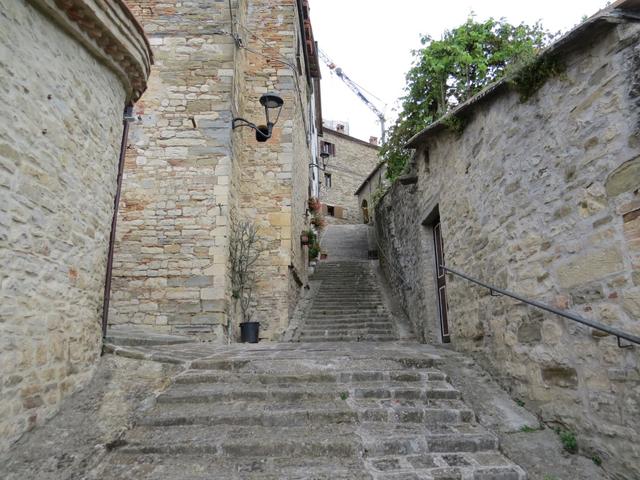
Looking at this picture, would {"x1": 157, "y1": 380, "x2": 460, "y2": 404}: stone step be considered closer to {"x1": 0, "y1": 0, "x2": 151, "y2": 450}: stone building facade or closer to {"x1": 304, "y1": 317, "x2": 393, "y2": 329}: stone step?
{"x1": 0, "y1": 0, "x2": 151, "y2": 450}: stone building facade

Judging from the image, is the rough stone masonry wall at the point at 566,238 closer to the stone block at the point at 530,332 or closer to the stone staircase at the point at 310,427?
the stone block at the point at 530,332

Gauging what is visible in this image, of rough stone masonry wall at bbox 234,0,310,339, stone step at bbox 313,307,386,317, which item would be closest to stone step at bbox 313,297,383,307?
stone step at bbox 313,307,386,317

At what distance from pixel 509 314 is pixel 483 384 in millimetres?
694

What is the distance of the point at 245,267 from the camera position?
7.66 meters

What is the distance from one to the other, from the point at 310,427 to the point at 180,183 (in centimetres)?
511

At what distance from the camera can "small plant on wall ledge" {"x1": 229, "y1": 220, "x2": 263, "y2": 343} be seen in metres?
7.39

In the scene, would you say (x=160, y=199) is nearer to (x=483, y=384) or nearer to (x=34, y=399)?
(x=34, y=399)

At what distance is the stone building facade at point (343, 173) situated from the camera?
26.6m

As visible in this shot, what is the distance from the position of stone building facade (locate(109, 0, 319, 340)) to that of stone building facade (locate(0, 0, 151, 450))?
279cm

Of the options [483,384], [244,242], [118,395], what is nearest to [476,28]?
[244,242]

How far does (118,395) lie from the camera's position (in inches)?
141

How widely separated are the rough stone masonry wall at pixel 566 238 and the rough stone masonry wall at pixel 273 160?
13.9 feet

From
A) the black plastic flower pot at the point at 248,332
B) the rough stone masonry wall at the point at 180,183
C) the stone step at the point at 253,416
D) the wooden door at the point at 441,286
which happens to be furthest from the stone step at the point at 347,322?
the stone step at the point at 253,416

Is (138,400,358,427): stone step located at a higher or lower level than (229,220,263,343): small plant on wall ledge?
lower
